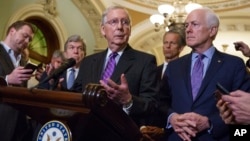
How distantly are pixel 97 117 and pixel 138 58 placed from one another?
762 mm

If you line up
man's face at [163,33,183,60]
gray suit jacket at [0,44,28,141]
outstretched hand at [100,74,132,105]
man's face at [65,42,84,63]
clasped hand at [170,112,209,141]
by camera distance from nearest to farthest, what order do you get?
outstretched hand at [100,74,132,105] < clasped hand at [170,112,209,141] < gray suit jacket at [0,44,28,141] < man's face at [65,42,84,63] < man's face at [163,33,183,60]

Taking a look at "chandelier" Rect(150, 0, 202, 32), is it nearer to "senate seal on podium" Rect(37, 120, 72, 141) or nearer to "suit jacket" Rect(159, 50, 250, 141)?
"suit jacket" Rect(159, 50, 250, 141)

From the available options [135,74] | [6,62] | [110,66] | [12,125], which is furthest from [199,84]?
[6,62]

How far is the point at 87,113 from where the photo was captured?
1458 millimetres

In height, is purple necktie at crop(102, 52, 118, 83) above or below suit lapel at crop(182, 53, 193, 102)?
above

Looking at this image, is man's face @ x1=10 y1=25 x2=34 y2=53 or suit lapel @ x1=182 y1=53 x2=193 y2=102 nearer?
suit lapel @ x1=182 y1=53 x2=193 y2=102

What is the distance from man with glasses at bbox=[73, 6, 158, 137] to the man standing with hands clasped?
0.70 ft

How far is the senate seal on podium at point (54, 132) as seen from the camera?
1.44 metres

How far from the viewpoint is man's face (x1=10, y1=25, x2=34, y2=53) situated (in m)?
Result: 2.84

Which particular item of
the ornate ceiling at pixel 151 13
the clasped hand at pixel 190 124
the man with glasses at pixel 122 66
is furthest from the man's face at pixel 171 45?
the ornate ceiling at pixel 151 13

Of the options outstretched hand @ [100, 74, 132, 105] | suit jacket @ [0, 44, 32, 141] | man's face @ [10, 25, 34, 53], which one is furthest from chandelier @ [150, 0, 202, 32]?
outstretched hand @ [100, 74, 132, 105]

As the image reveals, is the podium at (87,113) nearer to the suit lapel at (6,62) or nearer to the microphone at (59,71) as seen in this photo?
the microphone at (59,71)

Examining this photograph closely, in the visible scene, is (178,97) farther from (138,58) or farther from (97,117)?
(97,117)

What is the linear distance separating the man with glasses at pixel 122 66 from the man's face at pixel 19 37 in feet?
2.40
